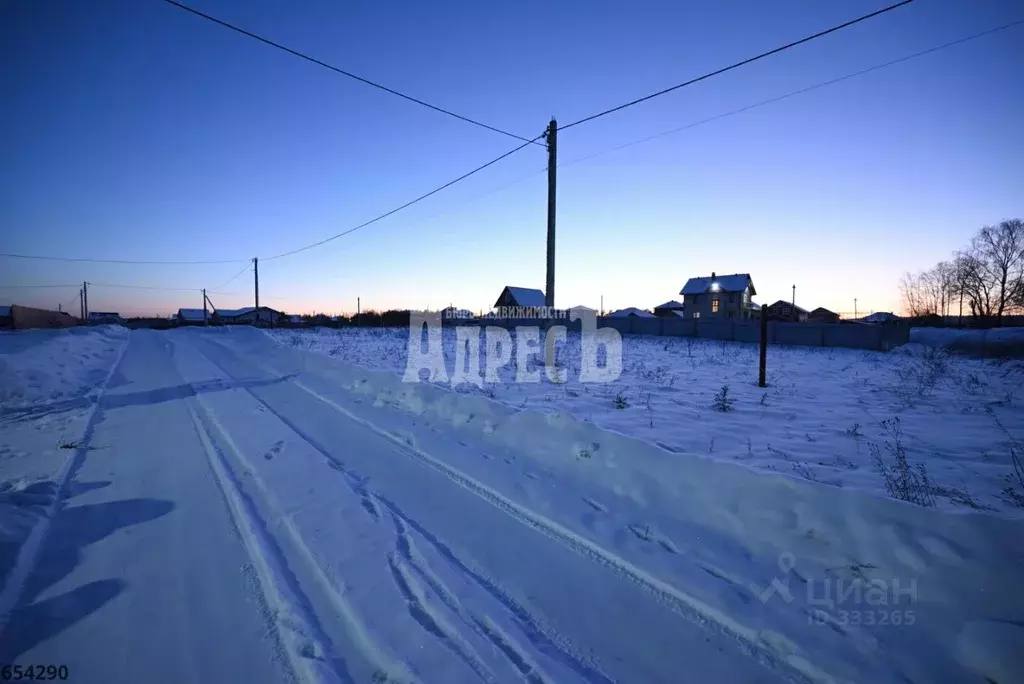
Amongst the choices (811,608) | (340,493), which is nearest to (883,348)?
(811,608)

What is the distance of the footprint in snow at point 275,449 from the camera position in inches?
191

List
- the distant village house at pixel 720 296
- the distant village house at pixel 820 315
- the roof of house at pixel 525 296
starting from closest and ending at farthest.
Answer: the roof of house at pixel 525 296
the distant village house at pixel 720 296
the distant village house at pixel 820 315

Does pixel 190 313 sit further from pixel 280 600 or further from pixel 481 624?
pixel 481 624

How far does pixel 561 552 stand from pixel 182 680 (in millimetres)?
2336

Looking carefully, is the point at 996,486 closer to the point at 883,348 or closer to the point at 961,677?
the point at 961,677

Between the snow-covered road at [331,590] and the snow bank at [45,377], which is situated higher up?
the snow bank at [45,377]

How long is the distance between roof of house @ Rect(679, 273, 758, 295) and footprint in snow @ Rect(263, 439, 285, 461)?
57921 mm

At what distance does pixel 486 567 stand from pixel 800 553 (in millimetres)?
2400

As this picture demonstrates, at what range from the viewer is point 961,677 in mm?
2049

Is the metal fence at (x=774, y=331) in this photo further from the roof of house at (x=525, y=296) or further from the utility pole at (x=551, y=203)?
the roof of house at (x=525, y=296)

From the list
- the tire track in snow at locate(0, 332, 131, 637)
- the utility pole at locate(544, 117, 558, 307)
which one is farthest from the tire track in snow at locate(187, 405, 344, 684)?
the utility pole at locate(544, 117, 558, 307)

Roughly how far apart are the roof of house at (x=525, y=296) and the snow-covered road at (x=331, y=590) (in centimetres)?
4611

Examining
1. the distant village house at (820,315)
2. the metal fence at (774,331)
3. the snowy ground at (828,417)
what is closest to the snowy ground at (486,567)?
the snowy ground at (828,417)

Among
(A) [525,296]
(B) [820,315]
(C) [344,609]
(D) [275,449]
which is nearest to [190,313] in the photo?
(A) [525,296]
